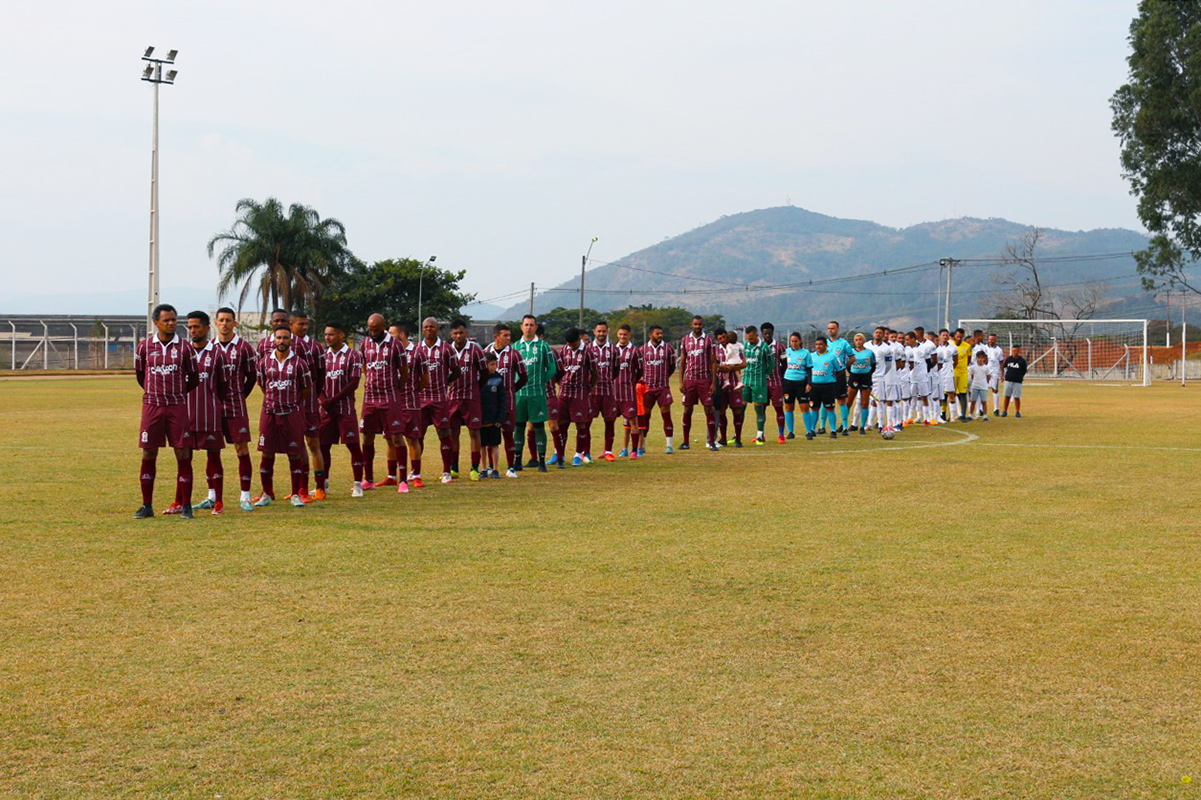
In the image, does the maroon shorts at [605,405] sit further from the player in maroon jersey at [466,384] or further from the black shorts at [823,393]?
the black shorts at [823,393]

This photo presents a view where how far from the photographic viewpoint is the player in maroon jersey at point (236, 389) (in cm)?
1217

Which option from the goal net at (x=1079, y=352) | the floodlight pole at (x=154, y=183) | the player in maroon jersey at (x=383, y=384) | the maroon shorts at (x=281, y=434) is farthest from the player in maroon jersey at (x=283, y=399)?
the goal net at (x=1079, y=352)

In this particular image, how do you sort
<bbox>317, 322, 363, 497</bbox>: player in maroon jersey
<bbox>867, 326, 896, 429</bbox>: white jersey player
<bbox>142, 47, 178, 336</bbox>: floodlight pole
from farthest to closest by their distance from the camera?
<bbox>142, 47, 178, 336</bbox>: floodlight pole → <bbox>867, 326, 896, 429</bbox>: white jersey player → <bbox>317, 322, 363, 497</bbox>: player in maroon jersey

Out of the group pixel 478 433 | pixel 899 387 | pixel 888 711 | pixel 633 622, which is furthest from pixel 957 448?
pixel 888 711

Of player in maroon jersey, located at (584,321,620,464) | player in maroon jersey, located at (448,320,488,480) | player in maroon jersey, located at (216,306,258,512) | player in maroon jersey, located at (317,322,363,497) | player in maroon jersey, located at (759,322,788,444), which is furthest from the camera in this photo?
player in maroon jersey, located at (759,322,788,444)

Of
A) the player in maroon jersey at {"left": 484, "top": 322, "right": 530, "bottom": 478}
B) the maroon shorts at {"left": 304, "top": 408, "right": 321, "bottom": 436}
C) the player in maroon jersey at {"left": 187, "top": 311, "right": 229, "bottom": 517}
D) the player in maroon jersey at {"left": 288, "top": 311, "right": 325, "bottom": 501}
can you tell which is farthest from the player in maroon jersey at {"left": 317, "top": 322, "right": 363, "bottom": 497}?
the player in maroon jersey at {"left": 484, "top": 322, "right": 530, "bottom": 478}

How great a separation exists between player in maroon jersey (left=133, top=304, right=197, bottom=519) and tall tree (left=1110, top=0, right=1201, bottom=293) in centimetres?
5753

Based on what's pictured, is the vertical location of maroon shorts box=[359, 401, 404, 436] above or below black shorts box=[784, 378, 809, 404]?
below

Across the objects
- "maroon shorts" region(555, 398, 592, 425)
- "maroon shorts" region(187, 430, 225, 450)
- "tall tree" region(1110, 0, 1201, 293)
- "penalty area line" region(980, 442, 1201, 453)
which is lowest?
"penalty area line" region(980, 442, 1201, 453)

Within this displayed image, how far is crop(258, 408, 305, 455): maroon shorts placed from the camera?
12672 millimetres

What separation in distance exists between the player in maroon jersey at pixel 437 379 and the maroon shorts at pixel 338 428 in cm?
90

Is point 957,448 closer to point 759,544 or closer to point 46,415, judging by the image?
point 759,544

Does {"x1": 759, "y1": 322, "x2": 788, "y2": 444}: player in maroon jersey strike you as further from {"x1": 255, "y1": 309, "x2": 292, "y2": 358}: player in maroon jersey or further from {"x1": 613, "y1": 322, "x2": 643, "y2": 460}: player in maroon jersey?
{"x1": 255, "y1": 309, "x2": 292, "y2": 358}: player in maroon jersey

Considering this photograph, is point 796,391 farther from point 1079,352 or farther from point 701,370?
point 1079,352
